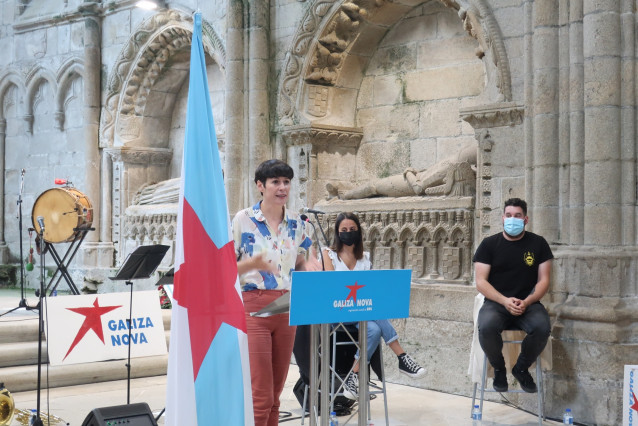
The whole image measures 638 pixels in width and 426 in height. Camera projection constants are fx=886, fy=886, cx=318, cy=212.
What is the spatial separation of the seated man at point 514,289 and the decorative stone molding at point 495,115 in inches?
40.7

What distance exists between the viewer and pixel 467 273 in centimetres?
702

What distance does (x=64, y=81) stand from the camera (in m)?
11.3

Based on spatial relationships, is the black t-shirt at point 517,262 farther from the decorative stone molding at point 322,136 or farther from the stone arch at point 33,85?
the stone arch at point 33,85

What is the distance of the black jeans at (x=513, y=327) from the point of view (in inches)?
213

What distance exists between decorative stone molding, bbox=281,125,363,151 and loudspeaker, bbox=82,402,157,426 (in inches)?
173

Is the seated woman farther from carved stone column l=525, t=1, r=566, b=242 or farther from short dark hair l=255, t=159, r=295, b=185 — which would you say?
short dark hair l=255, t=159, r=295, b=185

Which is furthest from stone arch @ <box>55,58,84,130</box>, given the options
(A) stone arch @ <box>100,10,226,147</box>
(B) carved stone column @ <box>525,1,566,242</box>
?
(B) carved stone column @ <box>525,1,566,242</box>

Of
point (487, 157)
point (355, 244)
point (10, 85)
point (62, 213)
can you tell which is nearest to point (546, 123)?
point (487, 157)

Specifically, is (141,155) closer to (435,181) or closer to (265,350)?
(435,181)

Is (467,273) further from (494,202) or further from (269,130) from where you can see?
(269,130)

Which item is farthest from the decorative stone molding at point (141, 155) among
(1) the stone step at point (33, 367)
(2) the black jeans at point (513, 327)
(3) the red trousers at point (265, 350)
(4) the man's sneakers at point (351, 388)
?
(3) the red trousers at point (265, 350)

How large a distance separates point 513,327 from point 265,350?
220 centimetres

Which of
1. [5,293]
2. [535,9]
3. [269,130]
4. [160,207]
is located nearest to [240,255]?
[535,9]

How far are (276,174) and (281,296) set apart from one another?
57cm
